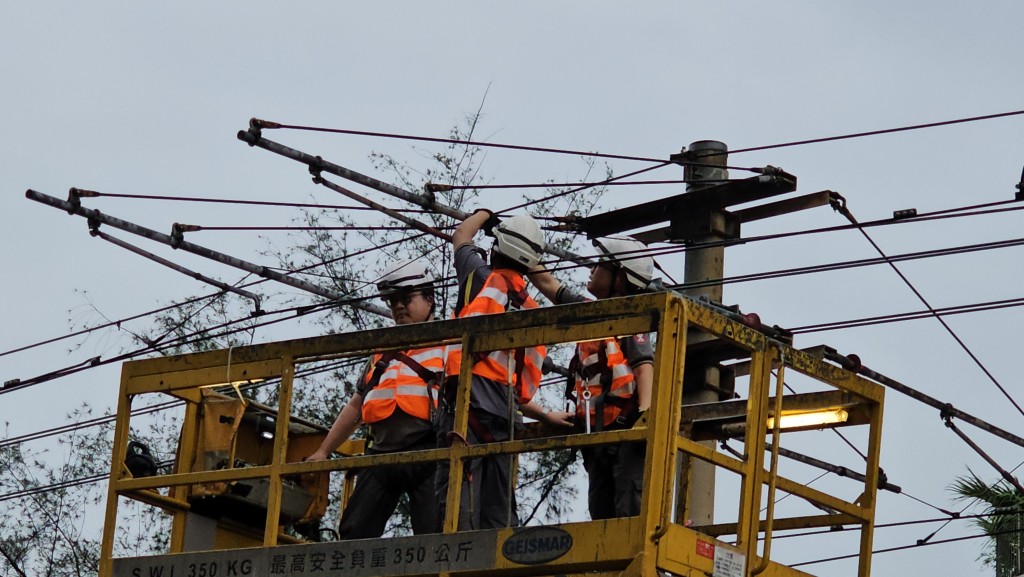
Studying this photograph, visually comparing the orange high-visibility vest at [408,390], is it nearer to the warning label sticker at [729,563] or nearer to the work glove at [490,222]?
the work glove at [490,222]

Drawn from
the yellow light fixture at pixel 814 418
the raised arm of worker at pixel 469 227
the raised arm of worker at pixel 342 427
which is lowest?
the raised arm of worker at pixel 342 427

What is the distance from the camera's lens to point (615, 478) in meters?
9.74

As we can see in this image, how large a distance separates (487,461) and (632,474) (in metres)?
0.76

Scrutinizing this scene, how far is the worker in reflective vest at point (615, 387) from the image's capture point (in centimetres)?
967

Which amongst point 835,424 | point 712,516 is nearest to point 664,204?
point 712,516

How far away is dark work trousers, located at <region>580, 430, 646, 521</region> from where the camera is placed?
9609 millimetres

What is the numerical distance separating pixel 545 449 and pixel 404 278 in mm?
2320

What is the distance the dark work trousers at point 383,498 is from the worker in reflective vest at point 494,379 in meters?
0.63

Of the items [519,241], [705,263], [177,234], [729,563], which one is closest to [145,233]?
[177,234]

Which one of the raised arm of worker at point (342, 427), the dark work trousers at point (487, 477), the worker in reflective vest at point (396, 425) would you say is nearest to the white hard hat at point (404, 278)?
the worker in reflective vest at point (396, 425)

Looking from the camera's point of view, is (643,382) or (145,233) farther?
(145,233)

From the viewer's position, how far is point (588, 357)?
10086 mm

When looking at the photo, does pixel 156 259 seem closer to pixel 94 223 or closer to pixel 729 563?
pixel 94 223

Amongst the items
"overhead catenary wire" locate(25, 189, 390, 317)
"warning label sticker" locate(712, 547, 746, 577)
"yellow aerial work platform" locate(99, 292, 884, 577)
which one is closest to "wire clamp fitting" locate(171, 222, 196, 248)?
"overhead catenary wire" locate(25, 189, 390, 317)
